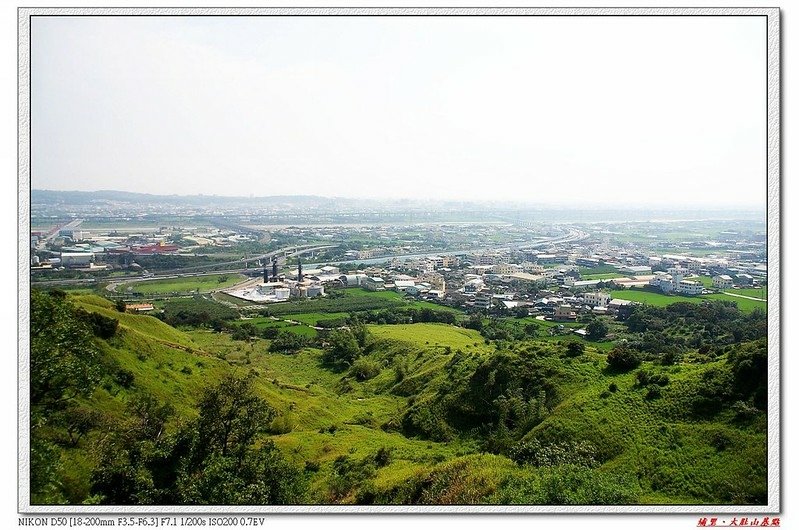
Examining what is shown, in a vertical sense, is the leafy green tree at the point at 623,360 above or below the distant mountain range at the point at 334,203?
below

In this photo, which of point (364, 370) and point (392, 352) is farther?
point (392, 352)

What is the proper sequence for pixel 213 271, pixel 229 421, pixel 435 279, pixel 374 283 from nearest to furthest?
1. pixel 229 421
2. pixel 213 271
3. pixel 435 279
4. pixel 374 283

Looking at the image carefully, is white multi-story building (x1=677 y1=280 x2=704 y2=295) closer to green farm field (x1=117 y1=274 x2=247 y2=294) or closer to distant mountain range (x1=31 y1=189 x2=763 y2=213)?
distant mountain range (x1=31 y1=189 x2=763 y2=213)

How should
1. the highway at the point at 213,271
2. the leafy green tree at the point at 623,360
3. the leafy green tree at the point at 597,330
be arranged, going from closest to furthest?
the leafy green tree at the point at 623,360, the highway at the point at 213,271, the leafy green tree at the point at 597,330

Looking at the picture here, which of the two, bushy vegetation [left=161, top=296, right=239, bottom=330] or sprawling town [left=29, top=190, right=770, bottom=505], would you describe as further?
bushy vegetation [left=161, top=296, right=239, bottom=330]

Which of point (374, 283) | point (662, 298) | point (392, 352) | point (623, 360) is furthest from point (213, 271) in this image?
point (662, 298)

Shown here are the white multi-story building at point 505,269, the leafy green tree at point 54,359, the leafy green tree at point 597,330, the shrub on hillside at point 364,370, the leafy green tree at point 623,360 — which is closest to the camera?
the leafy green tree at point 54,359

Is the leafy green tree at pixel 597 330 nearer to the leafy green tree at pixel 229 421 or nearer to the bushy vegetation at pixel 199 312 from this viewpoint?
the leafy green tree at pixel 229 421

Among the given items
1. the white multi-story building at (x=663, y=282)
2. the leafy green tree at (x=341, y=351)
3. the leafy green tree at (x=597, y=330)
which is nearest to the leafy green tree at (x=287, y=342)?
the leafy green tree at (x=341, y=351)

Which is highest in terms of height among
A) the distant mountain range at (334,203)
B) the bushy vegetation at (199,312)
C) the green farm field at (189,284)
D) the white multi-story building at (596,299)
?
the distant mountain range at (334,203)

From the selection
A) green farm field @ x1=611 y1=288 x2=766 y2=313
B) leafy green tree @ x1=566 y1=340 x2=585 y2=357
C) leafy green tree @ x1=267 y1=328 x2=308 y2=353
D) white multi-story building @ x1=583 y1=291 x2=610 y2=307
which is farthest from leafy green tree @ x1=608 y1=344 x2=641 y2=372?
leafy green tree @ x1=267 y1=328 x2=308 y2=353

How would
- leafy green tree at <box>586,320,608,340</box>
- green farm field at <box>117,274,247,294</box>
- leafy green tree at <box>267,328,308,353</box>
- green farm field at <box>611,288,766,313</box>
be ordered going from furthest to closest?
leafy green tree at <box>267,328,308,353</box>
leafy green tree at <box>586,320,608,340</box>
green farm field at <box>117,274,247,294</box>
green farm field at <box>611,288,766,313</box>

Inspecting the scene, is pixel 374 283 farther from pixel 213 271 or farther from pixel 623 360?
pixel 623 360
